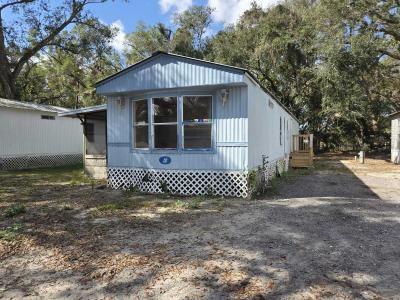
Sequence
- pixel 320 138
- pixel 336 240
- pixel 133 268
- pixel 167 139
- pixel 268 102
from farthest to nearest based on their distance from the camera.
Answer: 1. pixel 320 138
2. pixel 268 102
3. pixel 167 139
4. pixel 336 240
5. pixel 133 268

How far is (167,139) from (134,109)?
1.39 meters

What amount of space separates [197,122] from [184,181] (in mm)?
1544

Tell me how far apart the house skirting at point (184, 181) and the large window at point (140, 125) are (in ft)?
2.43

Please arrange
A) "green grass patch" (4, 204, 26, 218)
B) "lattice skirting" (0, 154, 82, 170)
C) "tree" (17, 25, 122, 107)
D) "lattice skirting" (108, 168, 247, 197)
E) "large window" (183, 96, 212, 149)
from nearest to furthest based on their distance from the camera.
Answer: "green grass patch" (4, 204, 26, 218)
"lattice skirting" (108, 168, 247, 197)
"large window" (183, 96, 212, 149)
"lattice skirting" (0, 154, 82, 170)
"tree" (17, 25, 122, 107)

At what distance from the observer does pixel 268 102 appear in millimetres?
11156

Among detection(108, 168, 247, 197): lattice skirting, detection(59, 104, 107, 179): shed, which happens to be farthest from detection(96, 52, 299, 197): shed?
detection(59, 104, 107, 179): shed

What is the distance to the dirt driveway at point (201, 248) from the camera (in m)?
3.41

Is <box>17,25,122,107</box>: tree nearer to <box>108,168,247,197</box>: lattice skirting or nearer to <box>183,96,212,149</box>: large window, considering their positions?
<box>108,168,247,197</box>: lattice skirting

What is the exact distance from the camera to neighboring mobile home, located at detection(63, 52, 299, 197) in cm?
805

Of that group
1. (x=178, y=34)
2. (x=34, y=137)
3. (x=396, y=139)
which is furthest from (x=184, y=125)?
(x=178, y=34)

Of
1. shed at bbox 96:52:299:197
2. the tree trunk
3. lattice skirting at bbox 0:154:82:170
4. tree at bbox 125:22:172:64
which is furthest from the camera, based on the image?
tree at bbox 125:22:172:64

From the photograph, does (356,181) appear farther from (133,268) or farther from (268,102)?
(133,268)

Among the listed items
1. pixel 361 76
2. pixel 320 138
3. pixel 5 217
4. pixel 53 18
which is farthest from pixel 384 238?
pixel 320 138

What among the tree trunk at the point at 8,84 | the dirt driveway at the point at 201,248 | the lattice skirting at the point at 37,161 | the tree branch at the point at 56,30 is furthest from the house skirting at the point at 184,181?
the tree trunk at the point at 8,84
